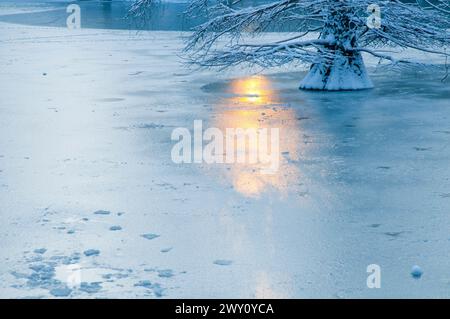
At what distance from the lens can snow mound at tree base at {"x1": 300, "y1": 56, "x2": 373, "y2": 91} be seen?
1427cm

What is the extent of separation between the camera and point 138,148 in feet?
30.2

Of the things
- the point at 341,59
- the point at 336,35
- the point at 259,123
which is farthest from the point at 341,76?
the point at 259,123

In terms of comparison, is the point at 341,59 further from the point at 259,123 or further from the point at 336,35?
the point at 259,123

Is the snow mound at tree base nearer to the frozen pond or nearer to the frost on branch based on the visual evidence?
the frost on branch

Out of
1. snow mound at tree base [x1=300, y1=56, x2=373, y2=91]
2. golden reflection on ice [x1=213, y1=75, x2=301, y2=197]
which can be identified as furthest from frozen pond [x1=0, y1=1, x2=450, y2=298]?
snow mound at tree base [x1=300, y1=56, x2=373, y2=91]

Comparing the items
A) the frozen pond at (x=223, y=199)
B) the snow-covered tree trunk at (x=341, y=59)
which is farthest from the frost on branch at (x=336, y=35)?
the frozen pond at (x=223, y=199)

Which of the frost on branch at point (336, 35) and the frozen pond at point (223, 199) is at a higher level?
the frost on branch at point (336, 35)

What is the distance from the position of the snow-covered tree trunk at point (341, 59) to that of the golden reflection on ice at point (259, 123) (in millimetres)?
928

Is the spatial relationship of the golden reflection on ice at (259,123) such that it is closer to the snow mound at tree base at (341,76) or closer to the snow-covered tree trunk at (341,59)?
the snow mound at tree base at (341,76)

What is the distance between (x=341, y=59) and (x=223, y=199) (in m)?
7.83

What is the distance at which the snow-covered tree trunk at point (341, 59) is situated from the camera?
1419 cm

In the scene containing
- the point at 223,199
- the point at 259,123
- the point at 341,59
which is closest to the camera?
the point at 223,199

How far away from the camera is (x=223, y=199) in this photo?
22.7 feet

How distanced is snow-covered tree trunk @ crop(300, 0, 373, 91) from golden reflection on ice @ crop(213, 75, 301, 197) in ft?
3.05
